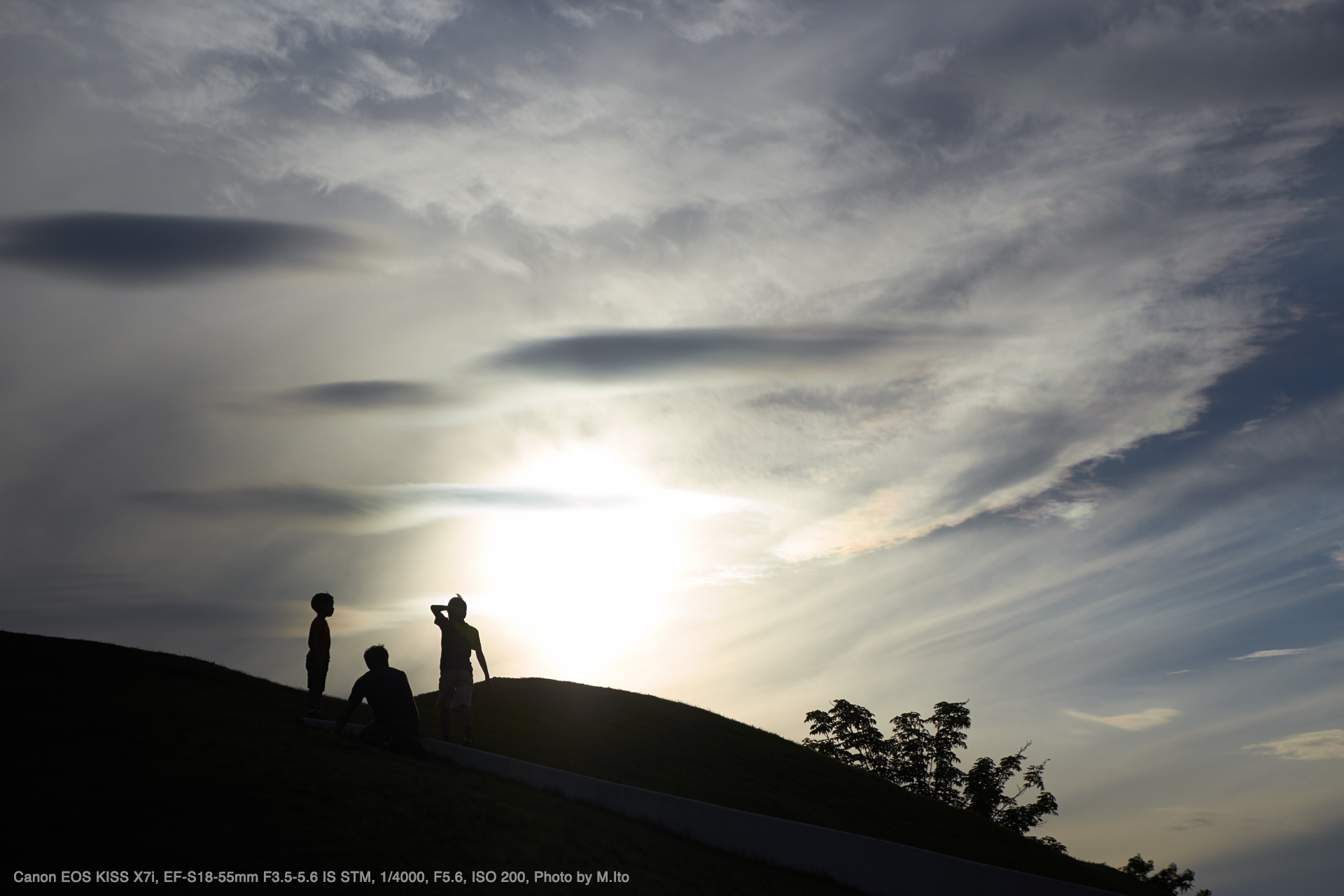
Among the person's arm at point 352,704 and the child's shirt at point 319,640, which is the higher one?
the child's shirt at point 319,640

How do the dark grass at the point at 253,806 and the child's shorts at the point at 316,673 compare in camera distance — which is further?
the child's shorts at the point at 316,673

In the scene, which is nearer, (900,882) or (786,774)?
(900,882)

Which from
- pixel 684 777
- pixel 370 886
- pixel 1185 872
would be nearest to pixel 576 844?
pixel 370 886

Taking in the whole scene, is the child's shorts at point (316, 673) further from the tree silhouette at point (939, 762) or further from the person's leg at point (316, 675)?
the tree silhouette at point (939, 762)

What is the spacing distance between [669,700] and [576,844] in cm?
2851

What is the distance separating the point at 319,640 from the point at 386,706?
9.41 feet

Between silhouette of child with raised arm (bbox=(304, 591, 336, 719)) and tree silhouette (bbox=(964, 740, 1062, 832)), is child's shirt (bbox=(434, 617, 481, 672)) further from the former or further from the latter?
tree silhouette (bbox=(964, 740, 1062, 832))

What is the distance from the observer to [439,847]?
34.4 feet

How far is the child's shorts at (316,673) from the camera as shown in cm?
1609

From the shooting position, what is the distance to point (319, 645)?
16.1 metres

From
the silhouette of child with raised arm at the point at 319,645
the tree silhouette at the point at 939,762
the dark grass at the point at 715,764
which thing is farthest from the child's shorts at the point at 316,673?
the tree silhouette at the point at 939,762

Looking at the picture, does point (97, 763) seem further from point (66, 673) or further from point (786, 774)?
point (786, 774)

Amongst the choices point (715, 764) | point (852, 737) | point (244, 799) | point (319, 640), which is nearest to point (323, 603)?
point (319, 640)

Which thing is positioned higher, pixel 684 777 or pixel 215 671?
pixel 215 671
